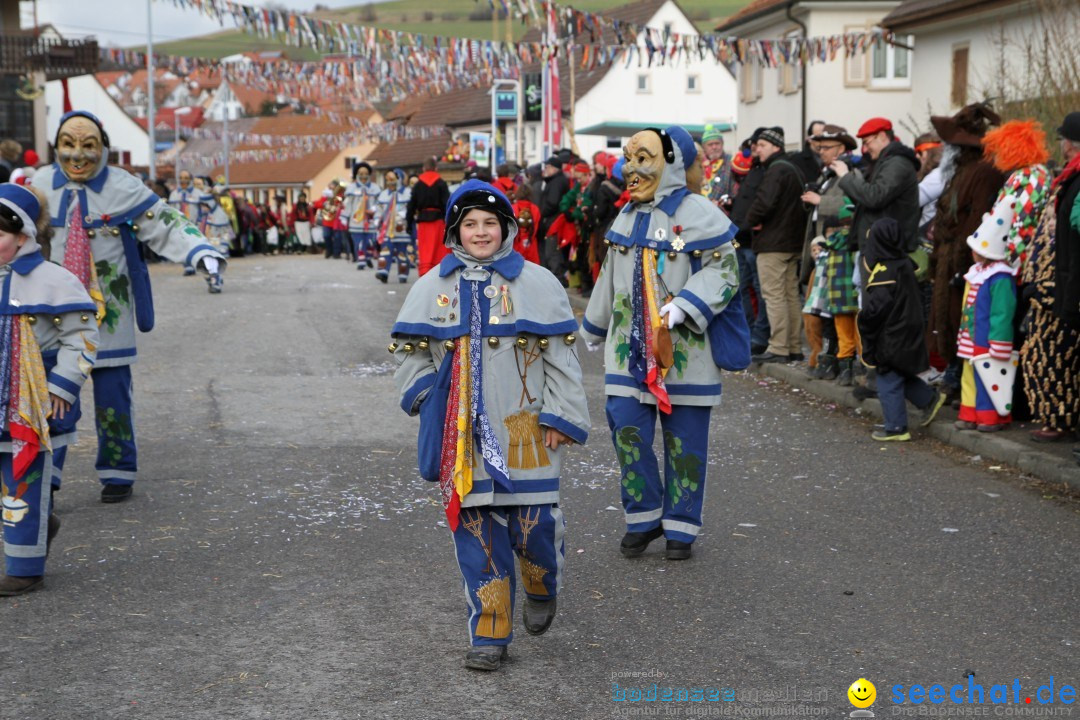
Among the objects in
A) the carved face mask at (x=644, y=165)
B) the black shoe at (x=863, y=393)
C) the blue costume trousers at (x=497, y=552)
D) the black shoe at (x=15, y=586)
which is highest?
the carved face mask at (x=644, y=165)

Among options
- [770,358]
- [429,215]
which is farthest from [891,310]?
[429,215]

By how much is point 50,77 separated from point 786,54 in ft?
Answer: 109

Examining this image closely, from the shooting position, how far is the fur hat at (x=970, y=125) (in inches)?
380

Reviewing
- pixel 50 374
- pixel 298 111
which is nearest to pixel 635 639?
pixel 50 374

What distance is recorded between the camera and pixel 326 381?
1234 cm

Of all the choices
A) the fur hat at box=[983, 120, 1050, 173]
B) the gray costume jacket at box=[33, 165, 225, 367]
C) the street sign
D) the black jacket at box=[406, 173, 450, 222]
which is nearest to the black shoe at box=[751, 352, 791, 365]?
the fur hat at box=[983, 120, 1050, 173]

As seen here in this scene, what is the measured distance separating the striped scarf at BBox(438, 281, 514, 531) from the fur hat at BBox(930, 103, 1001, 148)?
5743mm

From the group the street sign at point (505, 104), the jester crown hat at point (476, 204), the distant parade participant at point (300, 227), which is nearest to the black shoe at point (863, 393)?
the jester crown hat at point (476, 204)

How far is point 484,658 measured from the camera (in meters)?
4.95

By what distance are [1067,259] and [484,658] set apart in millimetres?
4601

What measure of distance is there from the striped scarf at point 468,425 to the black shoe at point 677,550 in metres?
1.72

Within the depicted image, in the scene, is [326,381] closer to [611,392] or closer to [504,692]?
[611,392]

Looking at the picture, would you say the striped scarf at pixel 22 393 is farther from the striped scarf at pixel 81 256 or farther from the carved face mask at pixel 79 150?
the carved face mask at pixel 79 150

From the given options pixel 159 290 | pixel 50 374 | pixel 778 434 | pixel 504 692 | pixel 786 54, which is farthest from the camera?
pixel 786 54
